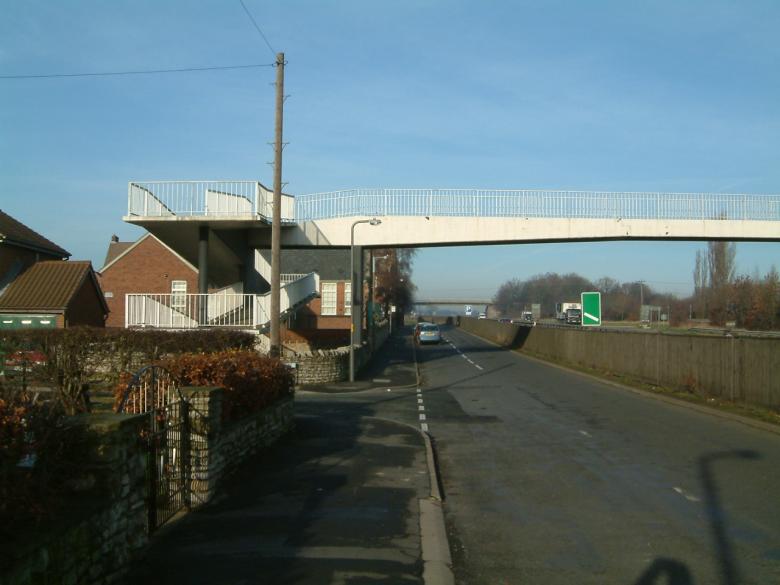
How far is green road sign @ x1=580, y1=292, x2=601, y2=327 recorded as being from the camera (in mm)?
34406

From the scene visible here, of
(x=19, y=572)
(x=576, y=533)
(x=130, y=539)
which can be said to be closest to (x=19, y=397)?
(x=19, y=572)

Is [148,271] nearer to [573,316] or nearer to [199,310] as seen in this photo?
[199,310]

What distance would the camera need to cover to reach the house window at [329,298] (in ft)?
202

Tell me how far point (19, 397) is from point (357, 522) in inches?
153

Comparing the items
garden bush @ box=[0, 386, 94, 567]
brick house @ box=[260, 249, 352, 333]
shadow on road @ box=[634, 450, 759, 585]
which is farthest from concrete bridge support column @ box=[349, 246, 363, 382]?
garden bush @ box=[0, 386, 94, 567]

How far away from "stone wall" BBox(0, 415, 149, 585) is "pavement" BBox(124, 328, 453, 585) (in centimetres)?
37

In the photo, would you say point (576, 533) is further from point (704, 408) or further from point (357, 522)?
point (704, 408)

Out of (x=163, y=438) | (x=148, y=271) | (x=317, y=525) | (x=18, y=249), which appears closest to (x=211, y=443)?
(x=163, y=438)

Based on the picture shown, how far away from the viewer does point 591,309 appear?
34.6 meters

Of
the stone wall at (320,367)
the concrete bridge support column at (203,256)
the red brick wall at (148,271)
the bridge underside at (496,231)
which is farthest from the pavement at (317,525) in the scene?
the red brick wall at (148,271)

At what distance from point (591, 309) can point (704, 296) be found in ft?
122

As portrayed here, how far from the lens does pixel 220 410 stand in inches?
365

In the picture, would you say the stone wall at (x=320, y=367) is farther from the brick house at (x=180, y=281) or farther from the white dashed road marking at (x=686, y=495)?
the white dashed road marking at (x=686, y=495)

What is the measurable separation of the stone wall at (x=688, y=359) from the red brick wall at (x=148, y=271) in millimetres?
28662
